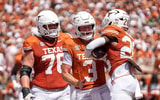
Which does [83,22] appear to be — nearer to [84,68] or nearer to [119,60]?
[84,68]

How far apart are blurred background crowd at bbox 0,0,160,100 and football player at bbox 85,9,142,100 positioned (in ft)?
19.3

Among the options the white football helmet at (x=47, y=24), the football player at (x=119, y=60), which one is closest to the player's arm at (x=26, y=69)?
the white football helmet at (x=47, y=24)

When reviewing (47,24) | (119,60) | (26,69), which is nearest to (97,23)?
(47,24)

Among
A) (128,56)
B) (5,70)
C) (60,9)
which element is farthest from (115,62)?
(60,9)

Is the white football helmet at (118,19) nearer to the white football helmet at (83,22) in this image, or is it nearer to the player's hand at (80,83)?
the white football helmet at (83,22)

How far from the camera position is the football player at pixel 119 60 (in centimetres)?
512

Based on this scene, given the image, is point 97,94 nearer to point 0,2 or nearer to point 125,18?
point 125,18

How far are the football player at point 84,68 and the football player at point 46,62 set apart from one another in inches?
15.8

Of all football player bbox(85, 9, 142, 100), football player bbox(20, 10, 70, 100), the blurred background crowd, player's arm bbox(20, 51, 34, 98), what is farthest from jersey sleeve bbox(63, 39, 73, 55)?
the blurred background crowd

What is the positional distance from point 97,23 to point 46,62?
9561mm

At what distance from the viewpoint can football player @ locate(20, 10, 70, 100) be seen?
616 centimetres

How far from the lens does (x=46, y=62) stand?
624 centimetres

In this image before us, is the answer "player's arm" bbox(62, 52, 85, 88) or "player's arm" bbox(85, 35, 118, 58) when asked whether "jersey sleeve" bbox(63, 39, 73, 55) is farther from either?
"player's arm" bbox(85, 35, 118, 58)

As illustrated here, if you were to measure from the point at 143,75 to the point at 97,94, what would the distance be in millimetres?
6067
